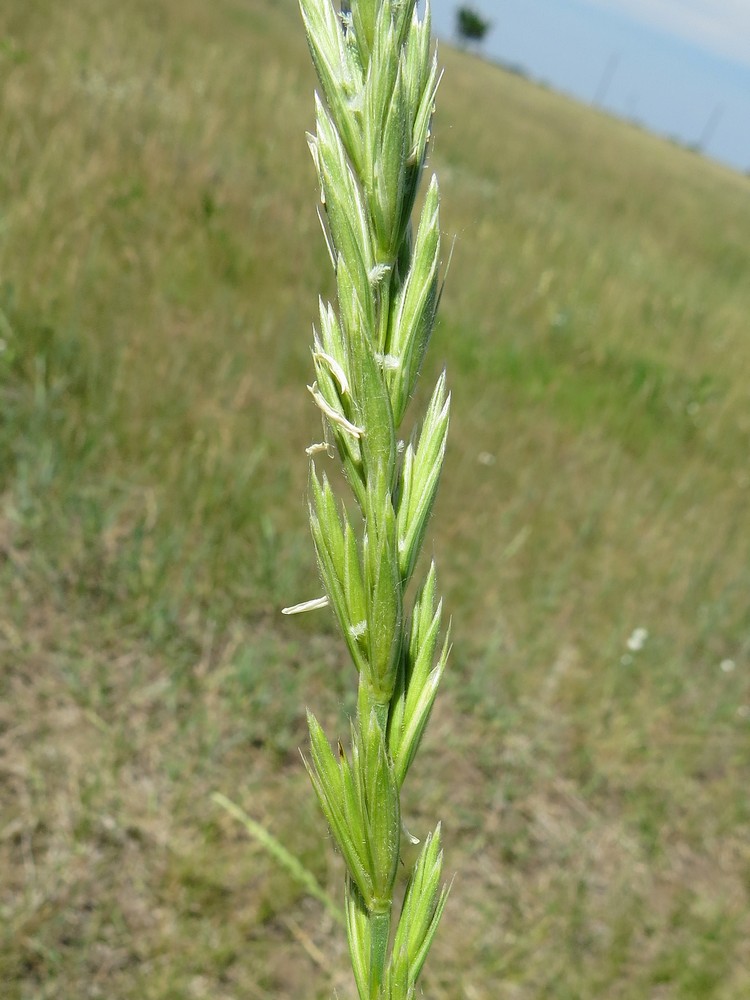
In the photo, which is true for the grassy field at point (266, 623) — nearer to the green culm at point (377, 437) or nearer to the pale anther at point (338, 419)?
the green culm at point (377, 437)

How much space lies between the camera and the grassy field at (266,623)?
76.7 inches

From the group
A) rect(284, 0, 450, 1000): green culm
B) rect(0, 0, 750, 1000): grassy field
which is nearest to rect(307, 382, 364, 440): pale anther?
rect(284, 0, 450, 1000): green culm

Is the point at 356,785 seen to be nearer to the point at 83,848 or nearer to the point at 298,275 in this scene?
the point at 83,848

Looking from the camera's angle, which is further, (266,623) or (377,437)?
(266,623)

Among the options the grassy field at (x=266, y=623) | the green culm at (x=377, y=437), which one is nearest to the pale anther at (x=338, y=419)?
the green culm at (x=377, y=437)

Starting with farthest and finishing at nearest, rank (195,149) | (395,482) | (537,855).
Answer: (195,149) < (537,855) < (395,482)

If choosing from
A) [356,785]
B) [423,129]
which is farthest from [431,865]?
[423,129]

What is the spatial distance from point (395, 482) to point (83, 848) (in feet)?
5.75

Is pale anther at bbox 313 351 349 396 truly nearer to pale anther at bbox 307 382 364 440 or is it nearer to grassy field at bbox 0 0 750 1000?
pale anther at bbox 307 382 364 440

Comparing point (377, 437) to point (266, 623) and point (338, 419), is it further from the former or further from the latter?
point (266, 623)

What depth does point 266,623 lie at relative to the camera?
264cm

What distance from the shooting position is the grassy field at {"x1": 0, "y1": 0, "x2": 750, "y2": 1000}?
195 centimetres

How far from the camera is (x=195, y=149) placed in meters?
4.93

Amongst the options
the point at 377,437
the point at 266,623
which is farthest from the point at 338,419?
the point at 266,623
